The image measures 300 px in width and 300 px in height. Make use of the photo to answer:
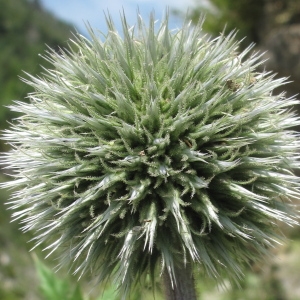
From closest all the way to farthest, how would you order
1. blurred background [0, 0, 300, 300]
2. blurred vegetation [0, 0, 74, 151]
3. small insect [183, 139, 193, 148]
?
1. small insect [183, 139, 193, 148]
2. blurred background [0, 0, 300, 300]
3. blurred vegetation [0, 0, 74, 151]

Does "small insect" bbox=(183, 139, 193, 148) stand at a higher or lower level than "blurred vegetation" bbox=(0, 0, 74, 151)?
lower

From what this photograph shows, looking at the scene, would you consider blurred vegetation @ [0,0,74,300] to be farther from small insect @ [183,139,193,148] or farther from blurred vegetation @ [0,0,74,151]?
small insect @ [183,139,193,148]

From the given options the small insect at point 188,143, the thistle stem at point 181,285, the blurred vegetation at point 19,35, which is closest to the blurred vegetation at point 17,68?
the blurred vegetation at point 19,35

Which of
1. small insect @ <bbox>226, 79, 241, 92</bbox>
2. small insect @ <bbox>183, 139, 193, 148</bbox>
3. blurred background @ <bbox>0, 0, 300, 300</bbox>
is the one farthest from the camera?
blurred background @ <bbox>0, 0, 300, 300</bbox>

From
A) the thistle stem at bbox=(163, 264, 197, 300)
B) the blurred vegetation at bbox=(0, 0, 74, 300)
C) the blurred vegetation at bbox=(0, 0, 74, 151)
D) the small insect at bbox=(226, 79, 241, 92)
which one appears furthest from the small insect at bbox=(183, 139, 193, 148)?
the blurred vegetation at bbox=(0, 0, 74, 151)

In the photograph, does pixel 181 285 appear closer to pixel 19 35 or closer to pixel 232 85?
pixel 232 85

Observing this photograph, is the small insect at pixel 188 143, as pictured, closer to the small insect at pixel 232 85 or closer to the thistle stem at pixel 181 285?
the small insect at pixel 232 85

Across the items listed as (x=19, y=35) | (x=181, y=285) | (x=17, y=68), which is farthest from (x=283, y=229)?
(x=19, y=35)

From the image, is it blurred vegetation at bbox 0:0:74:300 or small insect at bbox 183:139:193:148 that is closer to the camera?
small insect at bbox 183:139:193:148

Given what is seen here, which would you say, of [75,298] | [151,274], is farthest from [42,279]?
[151,274]
